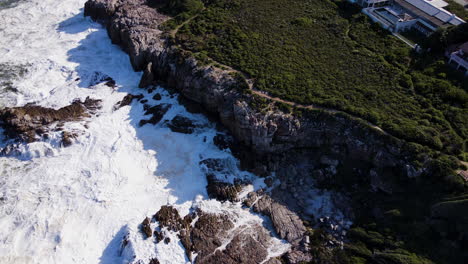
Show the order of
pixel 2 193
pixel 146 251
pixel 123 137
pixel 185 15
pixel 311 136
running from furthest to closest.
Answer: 1. pixel 185 15
2. pixel 123 137
3. pixel 311 136
4. pixel 2 193
5. pixel 146 251

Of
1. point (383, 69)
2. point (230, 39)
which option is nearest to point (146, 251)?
point (230, 39)

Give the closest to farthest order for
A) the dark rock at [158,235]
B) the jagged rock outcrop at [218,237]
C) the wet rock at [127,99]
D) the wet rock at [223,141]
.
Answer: the jagged rock outcrop at [218,237] → the dark rock at [158,235] → the wet rock at [223,141] → the wet rock at [127,99]

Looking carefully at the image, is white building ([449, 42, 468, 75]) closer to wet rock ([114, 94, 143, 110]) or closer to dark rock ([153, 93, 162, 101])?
dark rock ([153, 93, 162, 101])

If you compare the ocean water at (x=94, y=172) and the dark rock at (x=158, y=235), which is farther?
the dark rock at (x=158, y=235)

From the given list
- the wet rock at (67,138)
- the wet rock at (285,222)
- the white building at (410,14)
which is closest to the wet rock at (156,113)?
the wet rock at (67,138)

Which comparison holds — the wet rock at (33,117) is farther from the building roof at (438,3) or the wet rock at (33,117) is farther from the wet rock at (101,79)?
the building roof at (438,3)

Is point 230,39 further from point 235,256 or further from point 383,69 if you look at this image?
point 235,256
